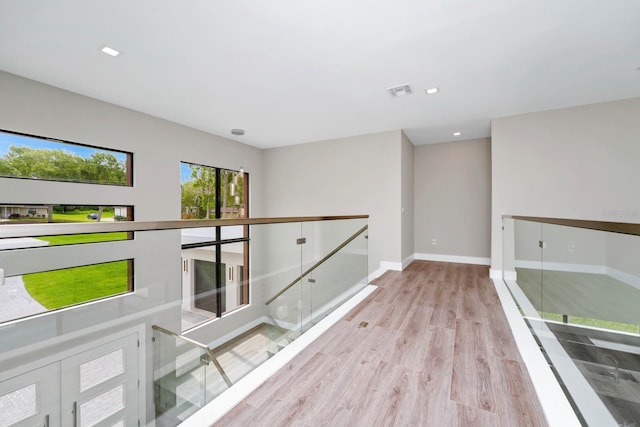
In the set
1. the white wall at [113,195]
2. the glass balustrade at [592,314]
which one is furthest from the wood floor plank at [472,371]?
the white wall at [113,195]

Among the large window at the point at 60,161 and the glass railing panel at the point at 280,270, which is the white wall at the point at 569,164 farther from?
the large window at the point at 60,161

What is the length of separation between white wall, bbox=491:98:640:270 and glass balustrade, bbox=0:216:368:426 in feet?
12.8

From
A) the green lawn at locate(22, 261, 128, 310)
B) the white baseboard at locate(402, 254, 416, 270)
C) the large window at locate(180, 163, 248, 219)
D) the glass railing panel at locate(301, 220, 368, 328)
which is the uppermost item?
the large window at locate(180, 163, 248, 219)

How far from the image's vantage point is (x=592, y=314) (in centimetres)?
164

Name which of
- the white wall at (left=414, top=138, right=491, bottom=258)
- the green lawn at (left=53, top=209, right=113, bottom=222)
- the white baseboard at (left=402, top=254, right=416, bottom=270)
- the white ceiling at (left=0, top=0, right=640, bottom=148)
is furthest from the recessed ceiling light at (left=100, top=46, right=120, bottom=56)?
the white wall at (left=414, top=138, right=491, bottom=258)

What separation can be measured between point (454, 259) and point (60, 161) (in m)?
7.14

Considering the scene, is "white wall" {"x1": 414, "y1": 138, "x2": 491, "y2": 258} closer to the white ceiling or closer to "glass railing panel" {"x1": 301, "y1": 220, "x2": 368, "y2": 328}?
the white ceiling

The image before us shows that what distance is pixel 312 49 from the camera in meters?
2.75

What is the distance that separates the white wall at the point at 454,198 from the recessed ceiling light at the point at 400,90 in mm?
3042

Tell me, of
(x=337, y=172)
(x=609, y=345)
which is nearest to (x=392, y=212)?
(x=337, y=172)

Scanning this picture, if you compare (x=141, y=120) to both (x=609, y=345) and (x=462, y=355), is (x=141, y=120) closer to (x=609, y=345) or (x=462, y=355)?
(x=462, y=355)

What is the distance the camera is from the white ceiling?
222 centimetres

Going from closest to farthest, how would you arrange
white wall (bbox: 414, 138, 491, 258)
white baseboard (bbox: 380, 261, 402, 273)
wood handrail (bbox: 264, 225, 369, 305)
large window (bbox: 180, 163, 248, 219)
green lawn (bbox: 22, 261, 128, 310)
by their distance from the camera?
green lawn (bbox: 22, 261, 128, 310) < wood handrail (bbox: 264, 225, 369, 305) < white baseboard (bbox: 380, 261, 402, 273) < large window (bbox: 180, 163, 248, 219) < white wall (bbox: 414, 138, 491, 258)

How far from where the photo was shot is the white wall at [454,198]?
Result: 230 inches
